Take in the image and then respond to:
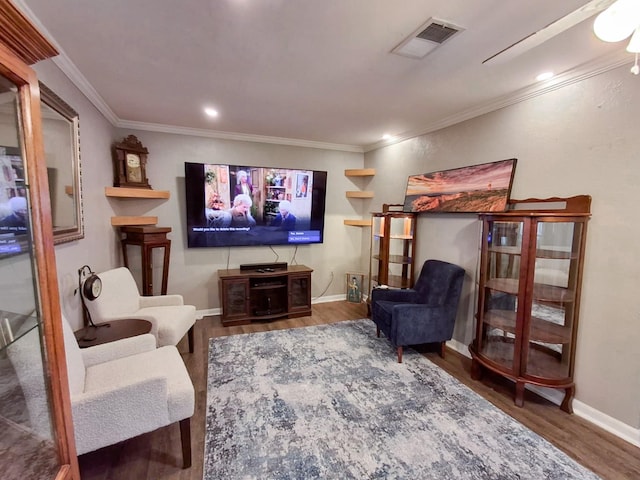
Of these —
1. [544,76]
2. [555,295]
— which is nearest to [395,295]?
[555,295]

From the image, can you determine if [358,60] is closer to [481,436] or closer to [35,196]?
[35,196]

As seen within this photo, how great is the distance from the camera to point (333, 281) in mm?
4594

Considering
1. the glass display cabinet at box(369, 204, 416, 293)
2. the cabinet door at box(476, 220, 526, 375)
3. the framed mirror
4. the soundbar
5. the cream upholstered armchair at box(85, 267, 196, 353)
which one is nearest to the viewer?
the framed mirror

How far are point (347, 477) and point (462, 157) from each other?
286 centimetres

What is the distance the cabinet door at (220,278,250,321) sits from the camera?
3533mm

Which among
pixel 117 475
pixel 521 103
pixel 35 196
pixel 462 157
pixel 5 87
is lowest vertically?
pixel 117 475

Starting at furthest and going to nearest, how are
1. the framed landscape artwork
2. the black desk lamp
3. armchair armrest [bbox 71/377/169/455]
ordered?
1. the framed landscape artwork
2. the black desk lamp
3. armchair armrest [bbox 71/377/169/455]

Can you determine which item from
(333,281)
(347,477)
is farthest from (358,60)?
(333,281)

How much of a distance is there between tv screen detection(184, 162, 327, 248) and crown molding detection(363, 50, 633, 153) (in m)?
1.70

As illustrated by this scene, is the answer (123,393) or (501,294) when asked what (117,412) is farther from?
(501,294)

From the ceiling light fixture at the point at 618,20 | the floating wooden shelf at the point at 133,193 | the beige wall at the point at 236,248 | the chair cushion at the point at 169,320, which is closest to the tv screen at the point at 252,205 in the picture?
the beige wall at the point at 236,248

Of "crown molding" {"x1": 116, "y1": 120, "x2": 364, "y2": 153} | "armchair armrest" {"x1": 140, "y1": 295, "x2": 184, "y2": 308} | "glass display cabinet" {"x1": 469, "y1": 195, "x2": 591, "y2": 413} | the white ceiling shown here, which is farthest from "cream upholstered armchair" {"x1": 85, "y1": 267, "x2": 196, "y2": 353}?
"glass display cabinet" {"x1": 469, "y1": 195, "x2": 591, "y2": 413}

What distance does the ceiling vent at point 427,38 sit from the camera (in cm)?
152

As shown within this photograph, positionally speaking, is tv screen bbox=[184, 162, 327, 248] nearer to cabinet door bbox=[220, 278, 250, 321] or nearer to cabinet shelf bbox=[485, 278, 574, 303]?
cabinet door bbox=[220, 278, 250, 321]
